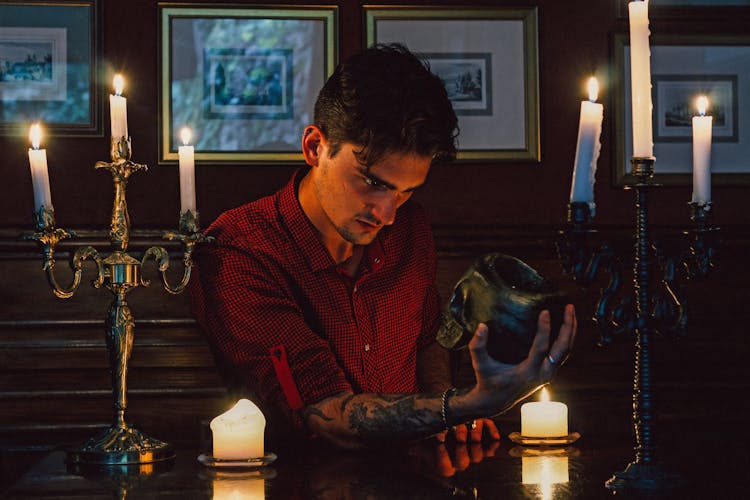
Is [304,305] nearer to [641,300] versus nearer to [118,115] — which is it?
[118,115]

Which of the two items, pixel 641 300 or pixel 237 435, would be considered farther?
pixel 237 435

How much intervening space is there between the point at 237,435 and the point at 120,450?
27cm

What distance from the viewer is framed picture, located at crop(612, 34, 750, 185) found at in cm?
341

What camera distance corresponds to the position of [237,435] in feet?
6.55

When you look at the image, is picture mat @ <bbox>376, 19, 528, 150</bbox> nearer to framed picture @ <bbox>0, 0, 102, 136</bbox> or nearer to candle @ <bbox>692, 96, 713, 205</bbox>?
framed picture @ <bbox>0, 0, 102, 136</bbox>

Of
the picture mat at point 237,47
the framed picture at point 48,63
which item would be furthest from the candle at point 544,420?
the framed picture at point 48,63

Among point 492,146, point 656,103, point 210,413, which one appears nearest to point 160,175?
point 210,413

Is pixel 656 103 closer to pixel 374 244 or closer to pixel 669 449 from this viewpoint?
pixel 374 244

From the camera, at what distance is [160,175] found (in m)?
3.26

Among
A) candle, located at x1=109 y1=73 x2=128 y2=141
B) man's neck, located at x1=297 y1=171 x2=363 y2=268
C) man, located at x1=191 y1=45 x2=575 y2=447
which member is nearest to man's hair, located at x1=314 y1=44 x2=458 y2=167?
man, located at x1=191 y1=45 x2=575 y2=447

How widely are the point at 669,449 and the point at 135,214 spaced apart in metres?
1.85

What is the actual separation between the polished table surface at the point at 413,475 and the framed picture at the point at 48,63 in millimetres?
1354

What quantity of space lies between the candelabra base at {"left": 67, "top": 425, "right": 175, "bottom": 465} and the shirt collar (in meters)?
0.71

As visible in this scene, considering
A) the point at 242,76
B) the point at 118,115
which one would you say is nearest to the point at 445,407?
the point at 118,115
